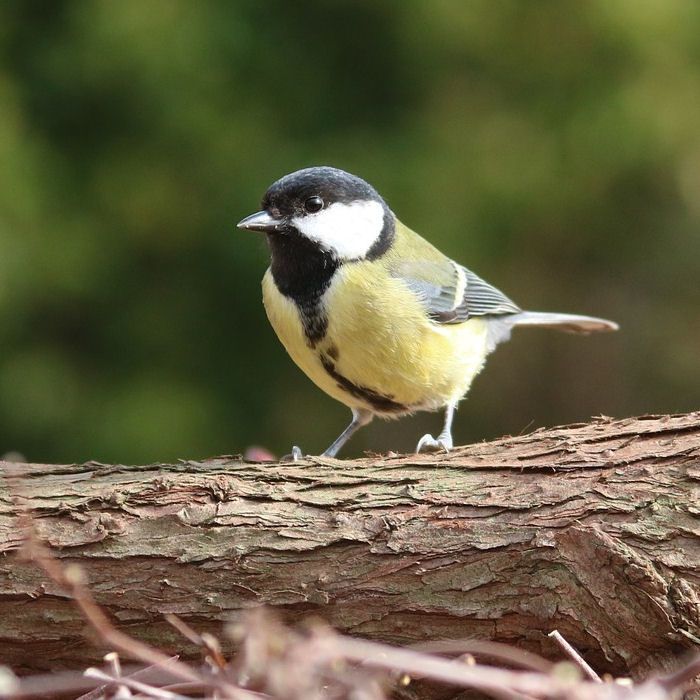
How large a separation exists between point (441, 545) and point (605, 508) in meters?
0.29

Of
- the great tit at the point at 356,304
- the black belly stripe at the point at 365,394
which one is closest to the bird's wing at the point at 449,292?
the great tit at the point at 356,304

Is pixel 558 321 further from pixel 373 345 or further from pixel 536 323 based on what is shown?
pixel 373 345

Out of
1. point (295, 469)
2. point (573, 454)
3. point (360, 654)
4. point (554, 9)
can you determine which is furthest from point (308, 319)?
point (554, 9)

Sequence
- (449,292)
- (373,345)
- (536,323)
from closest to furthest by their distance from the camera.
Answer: (373,345) → (449,292) → (536,323)

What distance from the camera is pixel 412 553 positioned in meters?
1.84

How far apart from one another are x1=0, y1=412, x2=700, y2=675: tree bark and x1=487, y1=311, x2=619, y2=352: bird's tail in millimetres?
1024

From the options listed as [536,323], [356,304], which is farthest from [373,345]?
[536,323]

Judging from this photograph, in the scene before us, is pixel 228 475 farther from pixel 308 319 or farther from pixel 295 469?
pixel 308 319

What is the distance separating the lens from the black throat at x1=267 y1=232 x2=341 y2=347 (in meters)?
2.37

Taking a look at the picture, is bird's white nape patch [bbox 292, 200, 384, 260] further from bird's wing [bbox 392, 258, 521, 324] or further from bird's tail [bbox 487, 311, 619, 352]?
bird's tail [bbox 487, 311, 619, 352]

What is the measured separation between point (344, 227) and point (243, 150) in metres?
1.33

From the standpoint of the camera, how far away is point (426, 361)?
2447 mm

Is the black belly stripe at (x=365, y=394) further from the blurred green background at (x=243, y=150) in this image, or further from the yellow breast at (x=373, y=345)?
the blurred green background at (x=243, y=150)

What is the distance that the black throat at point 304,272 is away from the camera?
237 centimetres
